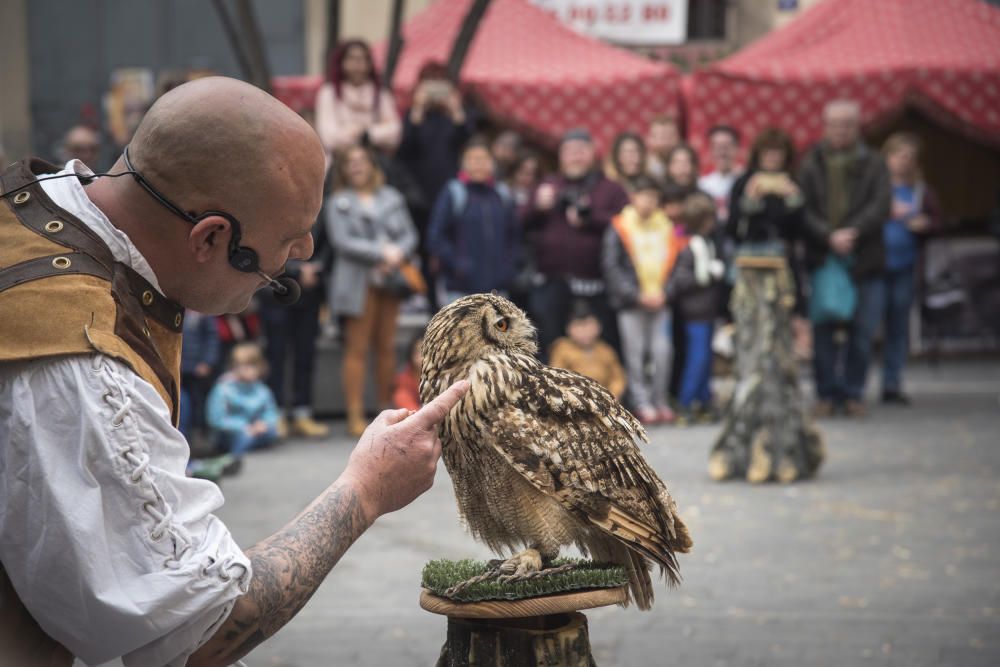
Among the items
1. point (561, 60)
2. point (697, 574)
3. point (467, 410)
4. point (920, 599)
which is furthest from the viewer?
point (561, 60)

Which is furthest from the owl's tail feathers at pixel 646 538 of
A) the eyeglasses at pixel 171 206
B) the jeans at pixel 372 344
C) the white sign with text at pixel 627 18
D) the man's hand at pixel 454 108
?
the white sign with text at pixel 627 18

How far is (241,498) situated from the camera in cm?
810

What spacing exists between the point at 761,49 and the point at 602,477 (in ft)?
42.2

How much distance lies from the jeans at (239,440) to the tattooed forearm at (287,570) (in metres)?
7.38

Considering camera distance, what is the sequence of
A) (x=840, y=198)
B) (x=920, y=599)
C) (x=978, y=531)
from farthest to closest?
(x=840, y=198) < (x=978, y=531) < (x=920, y=599)

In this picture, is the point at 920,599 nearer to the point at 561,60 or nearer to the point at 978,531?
the point at 978,531

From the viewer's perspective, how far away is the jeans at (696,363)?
10.8m

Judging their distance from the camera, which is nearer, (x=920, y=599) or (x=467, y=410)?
(x=467, y=410)

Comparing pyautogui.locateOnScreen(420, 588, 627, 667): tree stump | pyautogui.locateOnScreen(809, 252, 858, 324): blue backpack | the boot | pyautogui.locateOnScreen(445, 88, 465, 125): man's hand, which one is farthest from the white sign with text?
pyautogui.locateOnScreen(420, 588, 627, 667): tree stump

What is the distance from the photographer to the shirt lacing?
79.2 inches

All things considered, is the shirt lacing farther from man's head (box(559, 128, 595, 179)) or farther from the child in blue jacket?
man's head (box(559, 128, 595, 179))

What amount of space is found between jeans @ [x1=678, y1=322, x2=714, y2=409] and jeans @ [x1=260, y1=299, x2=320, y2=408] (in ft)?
10.0

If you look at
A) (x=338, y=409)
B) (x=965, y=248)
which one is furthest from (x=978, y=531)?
(x=965, y=248)

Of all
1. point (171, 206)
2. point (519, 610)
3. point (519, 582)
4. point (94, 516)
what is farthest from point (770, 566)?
point (94, 516)
